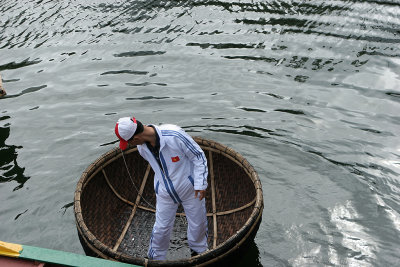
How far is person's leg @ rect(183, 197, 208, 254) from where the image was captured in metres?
4.69

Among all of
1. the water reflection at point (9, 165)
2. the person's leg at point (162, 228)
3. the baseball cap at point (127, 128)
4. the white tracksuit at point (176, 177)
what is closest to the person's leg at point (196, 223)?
the white tracksuit at point (176, 177)

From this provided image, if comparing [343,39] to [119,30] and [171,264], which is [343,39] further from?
[171,264]

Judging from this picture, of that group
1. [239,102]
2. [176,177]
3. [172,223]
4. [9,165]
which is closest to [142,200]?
[172,223]

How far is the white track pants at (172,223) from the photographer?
184 inches

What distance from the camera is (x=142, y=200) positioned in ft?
20.6

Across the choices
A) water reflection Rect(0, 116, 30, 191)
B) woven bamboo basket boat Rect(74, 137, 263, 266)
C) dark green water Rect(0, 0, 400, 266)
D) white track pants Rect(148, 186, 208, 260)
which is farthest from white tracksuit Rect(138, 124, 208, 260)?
water reflection Rect(0, 116, 30, 191)

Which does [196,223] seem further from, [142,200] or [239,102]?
[239,102]

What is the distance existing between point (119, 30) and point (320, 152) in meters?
6.09

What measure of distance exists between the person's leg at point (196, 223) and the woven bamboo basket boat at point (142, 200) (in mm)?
239

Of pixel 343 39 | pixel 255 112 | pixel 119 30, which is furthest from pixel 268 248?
pixel 119 30

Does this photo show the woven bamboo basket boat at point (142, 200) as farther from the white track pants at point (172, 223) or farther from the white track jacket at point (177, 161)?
the white track jacket at point (177, 161)

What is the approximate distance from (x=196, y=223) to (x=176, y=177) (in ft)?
2.27

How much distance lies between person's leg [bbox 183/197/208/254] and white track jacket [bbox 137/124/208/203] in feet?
0.63

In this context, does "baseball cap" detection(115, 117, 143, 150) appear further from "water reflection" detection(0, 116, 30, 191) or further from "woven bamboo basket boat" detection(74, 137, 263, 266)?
"water reflection" detection(0, 116, 30, 191)
